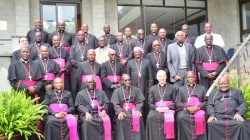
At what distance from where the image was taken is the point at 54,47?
9195 mm

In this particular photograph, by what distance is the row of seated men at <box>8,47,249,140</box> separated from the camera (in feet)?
24.9

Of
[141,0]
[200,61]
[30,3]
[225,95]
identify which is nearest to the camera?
[225,95]

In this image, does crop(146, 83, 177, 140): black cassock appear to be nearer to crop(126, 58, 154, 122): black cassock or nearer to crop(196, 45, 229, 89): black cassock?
crop(126, 58, 154, 122): black cassock

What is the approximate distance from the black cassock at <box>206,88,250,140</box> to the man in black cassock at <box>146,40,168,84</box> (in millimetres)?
1666

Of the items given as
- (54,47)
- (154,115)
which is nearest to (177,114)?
(154,115)

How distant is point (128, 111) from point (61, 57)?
2.28m

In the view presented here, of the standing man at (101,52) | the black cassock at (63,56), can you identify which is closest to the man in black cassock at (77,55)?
the black cassock at (63,56)

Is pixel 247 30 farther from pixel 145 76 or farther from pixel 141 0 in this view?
pixel 145 76

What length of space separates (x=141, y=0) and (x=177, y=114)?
7.00 m

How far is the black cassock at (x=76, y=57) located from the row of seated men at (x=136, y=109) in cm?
67

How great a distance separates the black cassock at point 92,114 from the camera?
7741mm

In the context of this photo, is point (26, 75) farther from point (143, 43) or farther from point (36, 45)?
point (143, 43)

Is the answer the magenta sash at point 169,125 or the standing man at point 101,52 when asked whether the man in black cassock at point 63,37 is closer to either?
the standing man at point 101,52

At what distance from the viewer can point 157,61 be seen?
30.1ft
